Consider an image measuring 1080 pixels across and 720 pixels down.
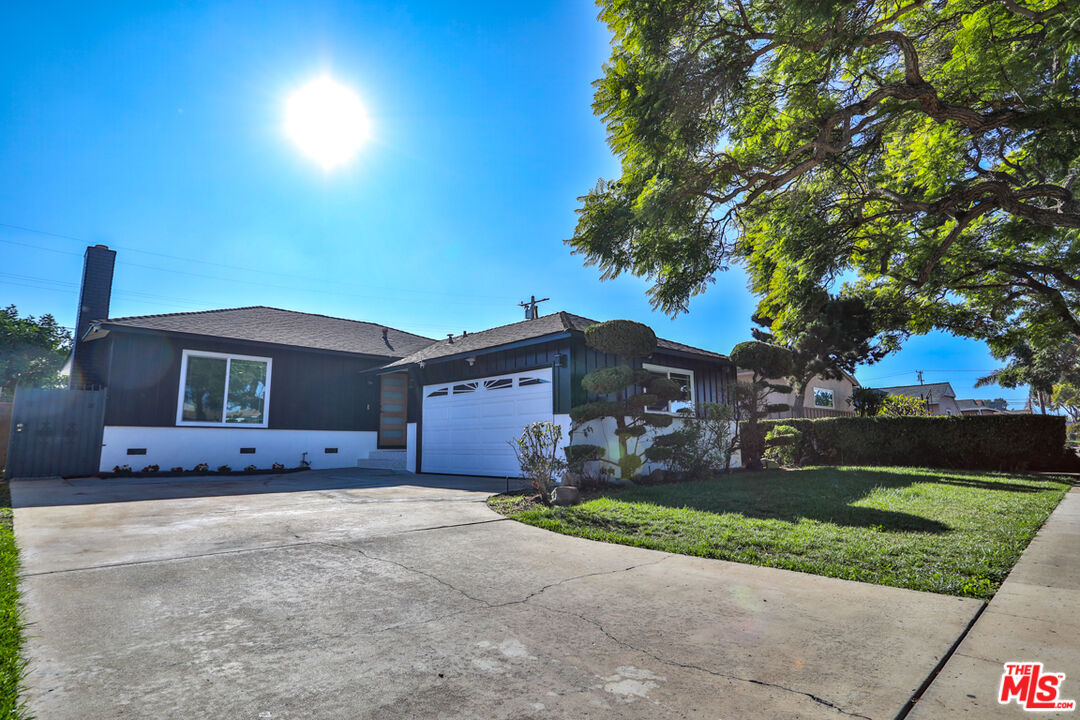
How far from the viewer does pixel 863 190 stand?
7508 mm

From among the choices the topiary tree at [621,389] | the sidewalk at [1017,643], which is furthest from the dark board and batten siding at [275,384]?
the sidewalk at [1017,643]

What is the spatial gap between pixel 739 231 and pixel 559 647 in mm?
6567

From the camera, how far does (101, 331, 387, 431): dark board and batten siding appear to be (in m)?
11.9

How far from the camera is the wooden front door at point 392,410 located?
1633cm

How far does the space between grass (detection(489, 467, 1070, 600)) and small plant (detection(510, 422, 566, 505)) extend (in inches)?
13.6

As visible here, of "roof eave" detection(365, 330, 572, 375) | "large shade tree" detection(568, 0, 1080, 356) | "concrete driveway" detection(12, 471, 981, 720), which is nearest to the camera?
"concrete driveway" detection(12, 471, 981, 720)

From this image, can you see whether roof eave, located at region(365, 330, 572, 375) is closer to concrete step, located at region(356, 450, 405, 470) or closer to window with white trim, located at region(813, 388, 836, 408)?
concrete step, located at region(356, 450, 405, 470)

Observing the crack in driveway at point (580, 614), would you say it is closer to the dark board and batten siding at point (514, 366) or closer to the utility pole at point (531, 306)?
the dark board and batten siding at point (514, 366)

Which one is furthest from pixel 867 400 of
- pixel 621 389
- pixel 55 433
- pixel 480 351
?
pixel 55 433

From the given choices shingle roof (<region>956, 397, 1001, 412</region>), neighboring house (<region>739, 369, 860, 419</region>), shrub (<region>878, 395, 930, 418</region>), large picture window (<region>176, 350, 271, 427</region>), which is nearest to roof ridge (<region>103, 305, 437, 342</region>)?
large picture window (<region>176, 350, 271, 427</region>)

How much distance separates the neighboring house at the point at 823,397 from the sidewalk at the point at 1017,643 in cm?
2103

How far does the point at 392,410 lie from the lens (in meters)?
16.6

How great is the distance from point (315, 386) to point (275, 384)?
1.10 meters

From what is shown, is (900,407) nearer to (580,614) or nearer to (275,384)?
(580,614)
